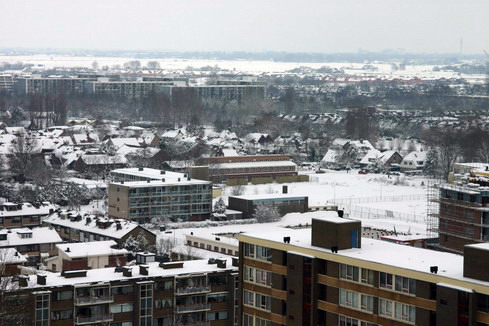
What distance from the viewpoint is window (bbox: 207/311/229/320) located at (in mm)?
12297

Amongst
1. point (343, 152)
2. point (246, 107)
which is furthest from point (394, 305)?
point (246, 107)

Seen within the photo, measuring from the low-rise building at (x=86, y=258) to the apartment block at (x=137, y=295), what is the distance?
7.56ft

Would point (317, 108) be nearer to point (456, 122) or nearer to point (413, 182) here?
point (456, 122)

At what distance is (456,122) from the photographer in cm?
4581

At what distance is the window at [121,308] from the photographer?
38.2 feet

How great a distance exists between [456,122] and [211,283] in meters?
34.9

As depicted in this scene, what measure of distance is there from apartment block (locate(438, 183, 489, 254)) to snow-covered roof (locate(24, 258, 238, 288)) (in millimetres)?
4497

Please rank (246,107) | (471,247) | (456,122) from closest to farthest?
(471,247) → (456,122) → (246,107)

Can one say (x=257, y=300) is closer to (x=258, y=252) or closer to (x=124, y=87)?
(x=258, y=252)

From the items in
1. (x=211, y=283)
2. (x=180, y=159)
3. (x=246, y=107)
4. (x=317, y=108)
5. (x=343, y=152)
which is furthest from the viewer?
(x=317, y=108)

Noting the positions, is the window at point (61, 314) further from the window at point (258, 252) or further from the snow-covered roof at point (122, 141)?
the snow-covered roof at point (122, 141)

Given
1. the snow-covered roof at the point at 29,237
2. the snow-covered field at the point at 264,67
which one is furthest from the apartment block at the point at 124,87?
the snow-covered field at the point at 264,67

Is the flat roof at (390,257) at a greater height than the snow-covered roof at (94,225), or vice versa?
the flat roof at (390,257)

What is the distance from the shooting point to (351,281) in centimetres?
829
